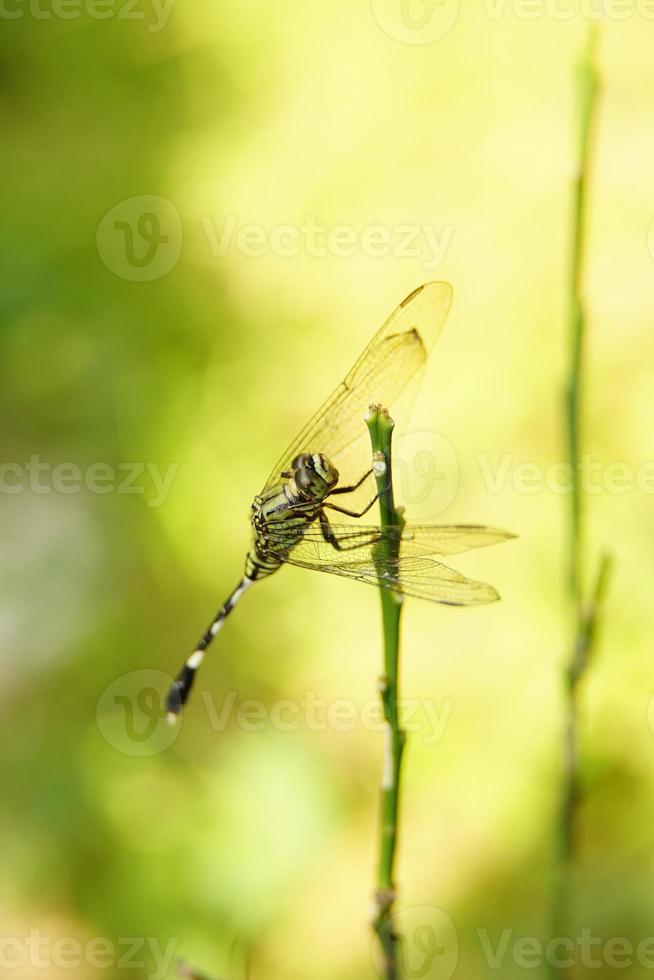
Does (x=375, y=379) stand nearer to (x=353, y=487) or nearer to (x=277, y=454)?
(x=353, y=487)

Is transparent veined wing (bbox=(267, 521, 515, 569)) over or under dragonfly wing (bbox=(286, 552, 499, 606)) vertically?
over

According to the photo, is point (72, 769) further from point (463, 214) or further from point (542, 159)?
point (542, 159)

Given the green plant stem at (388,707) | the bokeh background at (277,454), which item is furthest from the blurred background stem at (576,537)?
the bokeh background at (277,454)

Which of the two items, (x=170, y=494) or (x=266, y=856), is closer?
(x=266, y=856)

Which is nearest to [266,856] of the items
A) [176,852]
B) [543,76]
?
[176,852]

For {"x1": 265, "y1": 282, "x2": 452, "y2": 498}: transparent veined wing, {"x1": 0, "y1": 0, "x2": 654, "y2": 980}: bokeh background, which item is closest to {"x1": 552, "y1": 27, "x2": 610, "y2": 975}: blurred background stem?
{"x1": 265, "y1": 282, "x2": 452, "y2": 498}: transparent veined wing

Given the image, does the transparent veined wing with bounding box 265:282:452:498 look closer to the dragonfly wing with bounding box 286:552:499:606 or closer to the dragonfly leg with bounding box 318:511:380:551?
the dragonfly leg with bounding box 318:511:380:551

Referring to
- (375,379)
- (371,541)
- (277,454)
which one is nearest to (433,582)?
(371,541)
